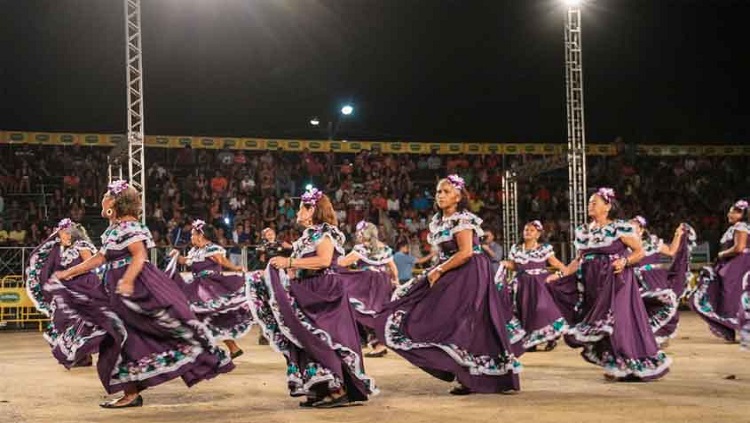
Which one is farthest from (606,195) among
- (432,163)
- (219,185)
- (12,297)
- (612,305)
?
(432,163)

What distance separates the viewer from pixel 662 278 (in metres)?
11.8

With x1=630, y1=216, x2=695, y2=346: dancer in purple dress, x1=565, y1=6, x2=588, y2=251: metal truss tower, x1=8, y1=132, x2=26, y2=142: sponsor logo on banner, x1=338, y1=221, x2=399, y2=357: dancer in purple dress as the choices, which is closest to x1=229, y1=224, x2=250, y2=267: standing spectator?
x1=8, y1=132, x2=26, y2=142: sponsor logo on banner

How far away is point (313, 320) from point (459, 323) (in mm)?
1202

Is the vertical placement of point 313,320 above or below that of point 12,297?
above

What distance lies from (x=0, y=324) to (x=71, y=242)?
8489 mm

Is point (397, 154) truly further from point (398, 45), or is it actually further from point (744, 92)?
point (744, 92)

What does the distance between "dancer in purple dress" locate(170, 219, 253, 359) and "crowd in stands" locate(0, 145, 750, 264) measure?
6.87m

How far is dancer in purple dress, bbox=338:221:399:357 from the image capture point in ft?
40.0

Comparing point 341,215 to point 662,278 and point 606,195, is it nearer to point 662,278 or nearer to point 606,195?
point 662,278

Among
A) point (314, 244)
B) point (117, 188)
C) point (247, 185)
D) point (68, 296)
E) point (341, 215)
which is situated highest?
point (247, 185)

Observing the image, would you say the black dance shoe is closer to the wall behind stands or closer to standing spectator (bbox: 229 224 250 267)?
standing spectator (bbox: 229 224 250 267)

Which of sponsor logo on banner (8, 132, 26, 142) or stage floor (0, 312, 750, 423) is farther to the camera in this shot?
sponsor logo on banner (8, 132, 26, 142)

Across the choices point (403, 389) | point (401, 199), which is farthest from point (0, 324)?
point (403, 389)

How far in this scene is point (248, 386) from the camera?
8688 mm
